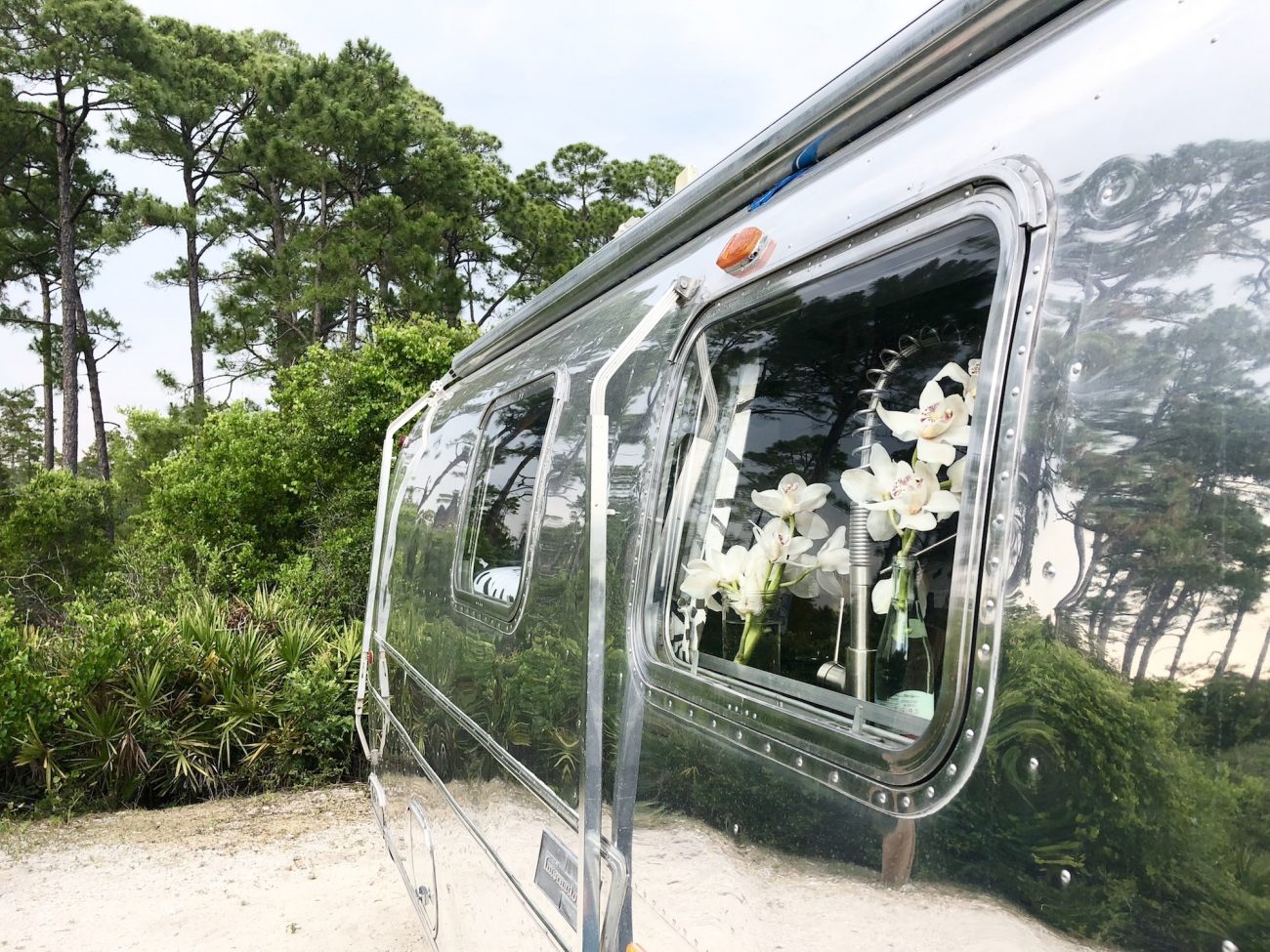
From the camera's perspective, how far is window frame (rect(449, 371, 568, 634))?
242cm

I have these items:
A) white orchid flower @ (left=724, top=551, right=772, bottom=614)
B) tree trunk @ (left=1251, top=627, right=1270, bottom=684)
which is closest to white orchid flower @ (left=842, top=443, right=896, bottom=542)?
white orchid flower @ (left=724, top=551, right=772, bottom=614)

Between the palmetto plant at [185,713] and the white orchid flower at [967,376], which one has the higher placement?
the white orchid flower at [967,376]

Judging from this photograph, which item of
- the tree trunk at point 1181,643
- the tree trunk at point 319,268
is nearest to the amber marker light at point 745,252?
the tree trunk at point 1181,643

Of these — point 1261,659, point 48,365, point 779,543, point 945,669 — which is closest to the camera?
point 1261,659

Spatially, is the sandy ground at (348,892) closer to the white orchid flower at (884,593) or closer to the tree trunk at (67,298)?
the white orchid flower at (884,593)

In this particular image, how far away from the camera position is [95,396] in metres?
25.5

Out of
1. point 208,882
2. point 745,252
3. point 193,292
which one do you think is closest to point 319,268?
point 193,292

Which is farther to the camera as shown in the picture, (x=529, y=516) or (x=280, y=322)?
(x=280, y=322)

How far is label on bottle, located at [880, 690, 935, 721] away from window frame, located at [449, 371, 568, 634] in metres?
1.13

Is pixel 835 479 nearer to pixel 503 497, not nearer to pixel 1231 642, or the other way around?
pixel 1231 642

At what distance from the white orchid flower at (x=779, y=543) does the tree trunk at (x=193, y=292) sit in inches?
940

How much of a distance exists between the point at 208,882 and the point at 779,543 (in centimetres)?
514

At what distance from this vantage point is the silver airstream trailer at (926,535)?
0.92m

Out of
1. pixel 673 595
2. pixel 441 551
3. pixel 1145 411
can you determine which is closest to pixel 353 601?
pixel 441 551
